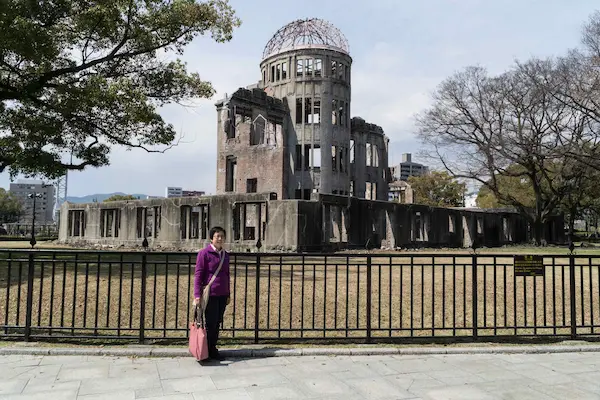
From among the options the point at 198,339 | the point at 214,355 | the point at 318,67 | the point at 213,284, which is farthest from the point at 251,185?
the point at 198,339

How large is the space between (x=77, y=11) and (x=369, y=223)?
1711 centimetres

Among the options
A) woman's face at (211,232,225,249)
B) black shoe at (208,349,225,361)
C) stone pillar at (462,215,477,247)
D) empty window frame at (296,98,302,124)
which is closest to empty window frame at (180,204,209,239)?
empty window frame at (296,98,302,124)

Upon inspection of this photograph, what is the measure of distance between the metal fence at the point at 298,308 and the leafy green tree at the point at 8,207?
Result: 3028 inches

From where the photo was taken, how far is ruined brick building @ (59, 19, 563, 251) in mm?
24203

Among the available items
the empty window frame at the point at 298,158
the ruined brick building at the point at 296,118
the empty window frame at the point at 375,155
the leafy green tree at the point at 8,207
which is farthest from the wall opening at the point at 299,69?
the leafy green tree at the point at 8,207

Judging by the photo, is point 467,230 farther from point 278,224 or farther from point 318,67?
point 318,67

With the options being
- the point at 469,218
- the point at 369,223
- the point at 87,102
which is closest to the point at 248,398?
the point at 87,102

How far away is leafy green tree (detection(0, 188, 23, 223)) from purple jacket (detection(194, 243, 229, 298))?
278ft

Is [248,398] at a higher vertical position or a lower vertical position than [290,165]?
lower

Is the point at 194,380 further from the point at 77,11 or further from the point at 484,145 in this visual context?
the point at 484,145

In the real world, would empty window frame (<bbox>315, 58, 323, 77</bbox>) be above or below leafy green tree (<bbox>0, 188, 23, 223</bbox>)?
above

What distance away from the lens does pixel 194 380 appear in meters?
4.86

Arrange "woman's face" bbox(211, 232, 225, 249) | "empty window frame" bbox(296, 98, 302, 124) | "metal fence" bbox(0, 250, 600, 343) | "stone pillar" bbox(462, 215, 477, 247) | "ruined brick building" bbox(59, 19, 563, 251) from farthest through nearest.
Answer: "empty window frame" bbox(296, 98, 302, 124)
"stone pillar" bbox(462, 215, 477, 247)
"ruined brick building" bbox(59, 19, 563, 251)
"metal fence" bbox(0, 250, 600, 343)
"woman's face" bbox(211, 232, 225, 249)

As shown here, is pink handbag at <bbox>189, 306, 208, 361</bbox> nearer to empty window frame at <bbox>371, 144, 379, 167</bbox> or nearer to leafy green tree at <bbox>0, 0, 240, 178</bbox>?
leafy green tree at <bbox>0, 0, 240, 178</bbox>
